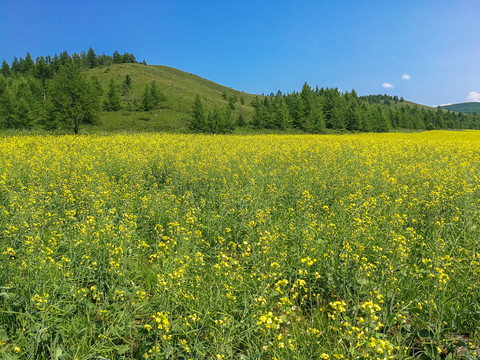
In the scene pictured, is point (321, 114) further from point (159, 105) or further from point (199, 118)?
point (159, 105)

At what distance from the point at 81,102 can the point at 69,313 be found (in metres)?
32.2

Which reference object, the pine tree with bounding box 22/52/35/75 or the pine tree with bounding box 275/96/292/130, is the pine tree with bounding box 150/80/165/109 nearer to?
the pine tree with bounding box 275/96/292/130

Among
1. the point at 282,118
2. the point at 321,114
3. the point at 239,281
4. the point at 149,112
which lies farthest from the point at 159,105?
the point at 239,281

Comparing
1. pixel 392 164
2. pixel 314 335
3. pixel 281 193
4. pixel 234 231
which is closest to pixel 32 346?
pixel 314 335

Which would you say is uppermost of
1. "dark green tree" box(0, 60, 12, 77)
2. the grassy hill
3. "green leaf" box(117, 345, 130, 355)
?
"dark green tree" box(0, 60, 12, 77)

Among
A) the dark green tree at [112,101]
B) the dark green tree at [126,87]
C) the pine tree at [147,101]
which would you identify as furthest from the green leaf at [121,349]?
the dark green tree at [126,87]

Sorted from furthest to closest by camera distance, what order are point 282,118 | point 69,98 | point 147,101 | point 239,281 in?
point 147,101 → point 282,118 → point 69,98 → point 239,281

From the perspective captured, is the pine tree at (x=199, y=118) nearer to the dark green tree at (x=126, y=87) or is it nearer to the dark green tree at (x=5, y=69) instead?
the dark green tree at (x=126, y=87)

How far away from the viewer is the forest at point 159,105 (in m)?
27.8

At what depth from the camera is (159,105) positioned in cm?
5800

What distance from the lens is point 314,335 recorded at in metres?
2.31

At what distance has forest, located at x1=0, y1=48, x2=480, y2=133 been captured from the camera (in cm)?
2778

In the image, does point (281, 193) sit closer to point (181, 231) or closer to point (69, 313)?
point (181, 231)

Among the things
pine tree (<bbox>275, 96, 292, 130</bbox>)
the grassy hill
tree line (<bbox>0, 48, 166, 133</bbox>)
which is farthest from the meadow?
pine tree (<bbox>275, 96, 292, 130</bbox>)
